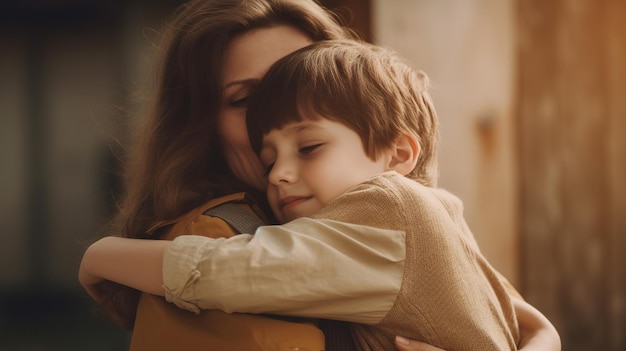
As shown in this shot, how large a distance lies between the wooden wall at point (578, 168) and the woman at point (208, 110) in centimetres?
235

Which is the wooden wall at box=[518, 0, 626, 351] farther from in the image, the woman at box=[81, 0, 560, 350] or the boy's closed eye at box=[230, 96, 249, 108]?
the boy's closed eye at box=[230, 96, 249, 108]

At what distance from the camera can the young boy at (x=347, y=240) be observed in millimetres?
1388

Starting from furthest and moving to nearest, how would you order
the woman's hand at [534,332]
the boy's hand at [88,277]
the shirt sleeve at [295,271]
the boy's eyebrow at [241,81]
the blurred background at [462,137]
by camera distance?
the blurred background at [462,137] < the boy's eyebrow at [241,81] < the woman's hand at [534,332] < the boy's hand at [88,277] < the shirt sleeve at [295,271]

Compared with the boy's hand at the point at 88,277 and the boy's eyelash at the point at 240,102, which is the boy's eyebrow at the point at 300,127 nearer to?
the boy's eyelash at the point at 240,102

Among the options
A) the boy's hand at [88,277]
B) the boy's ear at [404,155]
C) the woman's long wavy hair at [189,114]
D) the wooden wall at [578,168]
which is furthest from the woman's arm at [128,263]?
the wooden wall at [578,168]

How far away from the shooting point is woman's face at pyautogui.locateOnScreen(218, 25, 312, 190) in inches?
75.1

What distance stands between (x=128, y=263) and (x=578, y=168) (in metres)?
3.19

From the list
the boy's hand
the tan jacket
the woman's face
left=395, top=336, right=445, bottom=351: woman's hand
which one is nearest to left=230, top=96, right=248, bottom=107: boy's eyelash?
the woman's face

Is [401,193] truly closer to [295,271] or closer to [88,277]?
[295,271]

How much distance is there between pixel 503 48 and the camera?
13.0ft

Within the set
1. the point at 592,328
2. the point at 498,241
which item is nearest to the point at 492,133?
the point at 498,241

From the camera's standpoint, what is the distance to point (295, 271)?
1381 millimetres

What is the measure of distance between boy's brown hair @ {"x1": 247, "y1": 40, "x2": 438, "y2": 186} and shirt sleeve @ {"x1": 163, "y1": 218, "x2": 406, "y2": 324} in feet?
1.05

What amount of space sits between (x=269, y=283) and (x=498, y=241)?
9.15ft
